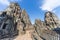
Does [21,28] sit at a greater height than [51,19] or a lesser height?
lesser

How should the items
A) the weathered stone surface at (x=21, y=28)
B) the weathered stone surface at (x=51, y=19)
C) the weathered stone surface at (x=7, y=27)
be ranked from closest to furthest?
the weathered stone surface at (x=21, y=28)
the weathered stone surface at (x=7, y=27)
the weathered stone surface at (x=51, y=19)

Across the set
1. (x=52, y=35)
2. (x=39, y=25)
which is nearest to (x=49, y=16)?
(x=39, y=25)

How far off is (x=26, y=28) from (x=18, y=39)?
4.44 m

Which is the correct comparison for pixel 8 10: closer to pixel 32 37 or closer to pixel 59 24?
pixel 32 37

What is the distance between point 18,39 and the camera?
51.3 m

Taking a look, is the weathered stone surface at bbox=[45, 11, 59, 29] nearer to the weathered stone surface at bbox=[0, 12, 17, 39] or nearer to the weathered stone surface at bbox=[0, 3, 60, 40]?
the weathered stone surface at bbox=[0, 3, 60, 40]

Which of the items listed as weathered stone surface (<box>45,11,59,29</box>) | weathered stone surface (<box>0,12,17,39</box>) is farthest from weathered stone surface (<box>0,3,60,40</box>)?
weathered stone surface (<box>45,11,59,29</box>)

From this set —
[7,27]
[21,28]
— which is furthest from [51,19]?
[7,27]

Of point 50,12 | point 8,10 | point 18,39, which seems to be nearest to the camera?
point 18,39

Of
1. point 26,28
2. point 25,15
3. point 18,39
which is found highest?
point 25,15

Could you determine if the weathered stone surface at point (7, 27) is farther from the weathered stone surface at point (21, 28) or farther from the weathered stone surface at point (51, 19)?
the weathered stone surface at point (51, 19)

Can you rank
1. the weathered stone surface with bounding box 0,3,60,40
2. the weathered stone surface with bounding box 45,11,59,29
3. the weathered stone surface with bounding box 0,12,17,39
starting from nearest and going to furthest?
the weathered stone surface with bounding box 0,3,60,40 < the weathered stone surface with bounding box 0,12,17,39 < the weathered stone surface with bounding box 45,11,59,29

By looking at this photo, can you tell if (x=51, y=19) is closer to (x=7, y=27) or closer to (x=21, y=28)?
(x=21, y=28)

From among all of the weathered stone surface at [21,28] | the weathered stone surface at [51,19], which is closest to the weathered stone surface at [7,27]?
the weathered stone surface at [21,28]
